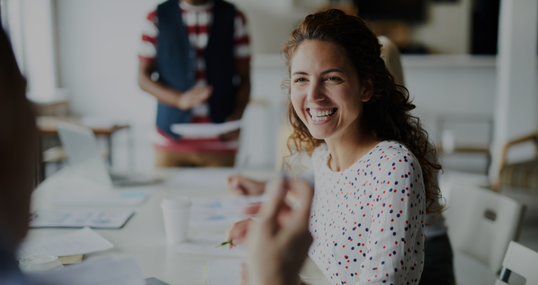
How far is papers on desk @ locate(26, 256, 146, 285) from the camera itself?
49 cm

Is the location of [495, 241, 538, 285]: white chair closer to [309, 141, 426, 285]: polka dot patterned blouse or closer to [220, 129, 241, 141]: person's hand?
[309, 141, 426, 285]: polka dot patterned blouse

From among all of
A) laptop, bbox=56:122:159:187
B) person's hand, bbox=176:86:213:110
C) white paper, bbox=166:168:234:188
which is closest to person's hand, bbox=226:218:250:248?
white paper, bbox=166:168:234:188

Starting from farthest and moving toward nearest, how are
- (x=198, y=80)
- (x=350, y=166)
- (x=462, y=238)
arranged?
(x=198, y=80) → (x=462, y=238) → (x=350, y=166)

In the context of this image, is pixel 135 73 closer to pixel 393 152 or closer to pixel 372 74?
pixel 372 74

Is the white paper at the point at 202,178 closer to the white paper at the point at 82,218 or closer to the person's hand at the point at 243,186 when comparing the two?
the person's hand at the point at 243,186

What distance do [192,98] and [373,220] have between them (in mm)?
1207

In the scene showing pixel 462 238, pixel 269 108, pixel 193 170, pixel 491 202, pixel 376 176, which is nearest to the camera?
pixel 376 176

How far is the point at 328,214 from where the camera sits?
1.01m

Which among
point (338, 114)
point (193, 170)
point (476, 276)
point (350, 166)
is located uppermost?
point (338, 114)

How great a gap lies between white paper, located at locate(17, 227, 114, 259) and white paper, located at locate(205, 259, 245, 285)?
29cm

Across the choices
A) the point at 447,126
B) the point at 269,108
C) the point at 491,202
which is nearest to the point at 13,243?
the point at 491,202

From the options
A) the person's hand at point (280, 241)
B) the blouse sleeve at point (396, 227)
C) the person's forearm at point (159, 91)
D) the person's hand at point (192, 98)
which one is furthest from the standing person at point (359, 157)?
the person's forearm at point (159, 91)

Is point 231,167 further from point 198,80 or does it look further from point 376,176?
point 376,176

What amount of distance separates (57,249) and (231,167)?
105 centimetres
